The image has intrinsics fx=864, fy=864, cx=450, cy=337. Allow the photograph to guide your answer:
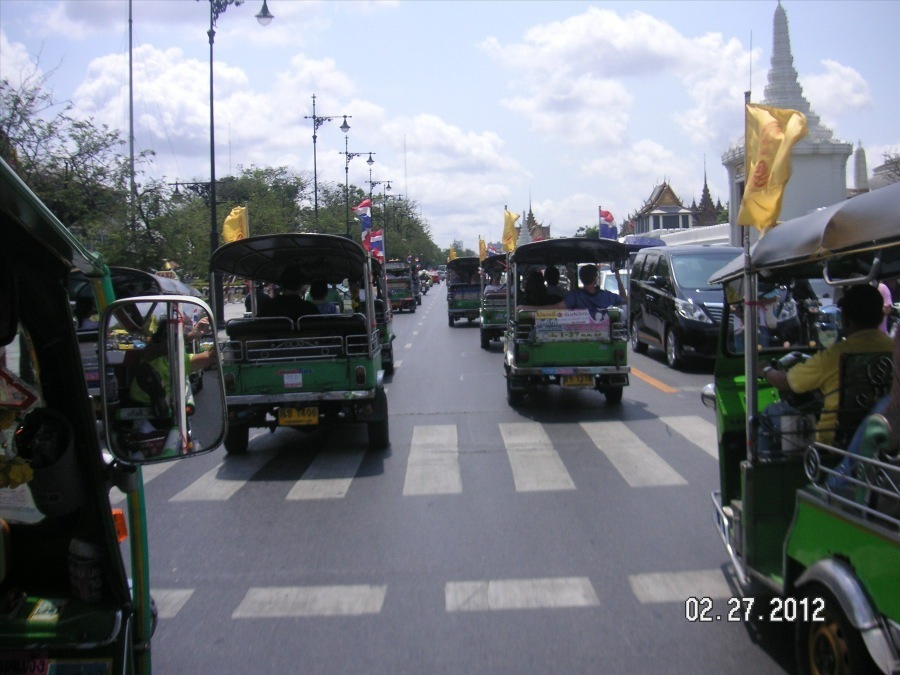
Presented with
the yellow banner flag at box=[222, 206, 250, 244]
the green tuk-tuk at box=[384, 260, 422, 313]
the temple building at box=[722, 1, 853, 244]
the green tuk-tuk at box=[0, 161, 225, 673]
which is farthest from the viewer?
the green tuk-tuk at box=[384, 260, 422, 313]

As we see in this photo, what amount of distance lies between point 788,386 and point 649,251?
14.8m

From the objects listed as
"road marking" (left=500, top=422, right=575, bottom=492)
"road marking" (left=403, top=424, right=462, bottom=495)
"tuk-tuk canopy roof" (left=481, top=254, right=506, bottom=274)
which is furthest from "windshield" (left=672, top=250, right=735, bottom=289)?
"road marking" (left=403, top=424, right=462, bottom=495)

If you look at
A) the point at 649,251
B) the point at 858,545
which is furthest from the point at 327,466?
the point at 649,251

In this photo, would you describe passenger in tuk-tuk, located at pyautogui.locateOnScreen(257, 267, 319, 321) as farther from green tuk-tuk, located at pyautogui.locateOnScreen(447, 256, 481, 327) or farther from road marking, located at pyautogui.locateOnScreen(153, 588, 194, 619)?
green tuk-tuk, located at pyautogui.locateOnScreen(447, 256, 481, 327)

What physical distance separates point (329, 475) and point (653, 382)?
7.51m

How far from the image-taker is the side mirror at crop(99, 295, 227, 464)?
270cm

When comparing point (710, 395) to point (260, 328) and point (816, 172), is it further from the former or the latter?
point (816, 172)

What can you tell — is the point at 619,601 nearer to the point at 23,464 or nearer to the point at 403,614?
the point at 403,614

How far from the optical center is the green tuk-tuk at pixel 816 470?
3.05 metres

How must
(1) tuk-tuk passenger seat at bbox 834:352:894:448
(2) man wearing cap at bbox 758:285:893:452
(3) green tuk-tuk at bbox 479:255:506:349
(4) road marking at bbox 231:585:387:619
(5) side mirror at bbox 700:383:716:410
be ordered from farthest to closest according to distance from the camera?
(3) green tuk-tuk at bbox 479:255:506:349 < (5) side mirror at bbox 700:383:716:410 < (4) road marking at bbox 231:585:387:619 < (2) man wearing cap at bbox 758:285:893:452 < (1) tuk-tuk passenger seat at bbox 834:352:894:448

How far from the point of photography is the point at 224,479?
8.48 meters

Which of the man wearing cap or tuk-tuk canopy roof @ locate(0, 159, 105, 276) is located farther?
the man wearing cap

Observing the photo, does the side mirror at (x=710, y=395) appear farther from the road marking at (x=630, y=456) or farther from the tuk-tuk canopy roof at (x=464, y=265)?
the tuk-tuk canopy roof at (x=464, y=265)

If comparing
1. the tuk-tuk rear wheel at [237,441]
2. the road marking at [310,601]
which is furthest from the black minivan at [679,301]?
the road marking at [310,601]
